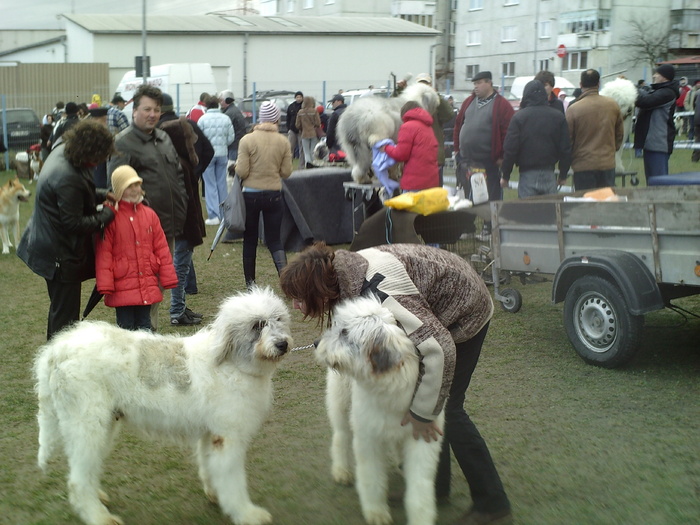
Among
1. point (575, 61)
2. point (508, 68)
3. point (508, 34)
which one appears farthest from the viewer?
point (508, 68)

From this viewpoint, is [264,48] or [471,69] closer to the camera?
[264,48]

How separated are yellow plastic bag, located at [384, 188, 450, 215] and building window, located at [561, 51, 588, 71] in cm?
4374

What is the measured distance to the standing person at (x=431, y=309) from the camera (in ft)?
10.9

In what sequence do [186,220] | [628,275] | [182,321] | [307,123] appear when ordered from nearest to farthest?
[628,275]
[186,220]
[182,321]
[307,123]

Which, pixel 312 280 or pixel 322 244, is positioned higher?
pixel 322 244

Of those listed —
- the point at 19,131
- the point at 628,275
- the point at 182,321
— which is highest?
the point at 19,131

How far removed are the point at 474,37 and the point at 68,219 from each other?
52935mm

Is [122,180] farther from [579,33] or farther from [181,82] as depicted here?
[579,33]

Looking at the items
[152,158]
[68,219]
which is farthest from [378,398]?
[152,158]

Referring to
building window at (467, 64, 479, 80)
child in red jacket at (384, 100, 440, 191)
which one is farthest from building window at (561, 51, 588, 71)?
child in red jacket at (384, 100, 440, 191)

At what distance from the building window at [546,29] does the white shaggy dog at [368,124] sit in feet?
142

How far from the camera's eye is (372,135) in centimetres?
949

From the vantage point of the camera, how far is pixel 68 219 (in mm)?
4941

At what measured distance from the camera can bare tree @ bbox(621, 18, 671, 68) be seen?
4566 cm
